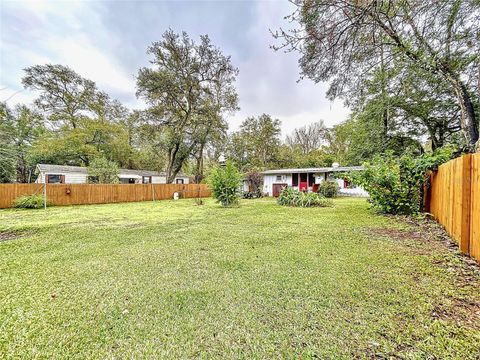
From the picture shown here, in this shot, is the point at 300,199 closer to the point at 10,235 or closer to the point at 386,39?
the point at 386,39

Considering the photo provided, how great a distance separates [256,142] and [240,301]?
24.9 meters

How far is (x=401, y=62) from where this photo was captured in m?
7.42

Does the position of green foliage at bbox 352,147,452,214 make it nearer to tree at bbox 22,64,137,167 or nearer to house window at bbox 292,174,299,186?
house window at bbox 292,174,299,186

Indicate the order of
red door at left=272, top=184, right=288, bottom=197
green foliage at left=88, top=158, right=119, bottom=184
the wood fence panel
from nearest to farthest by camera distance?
the wood fence panel, green foliage at left=88, top=158, right=119, bottom=184, red door at left=272, top=184, right=288, bottom=197

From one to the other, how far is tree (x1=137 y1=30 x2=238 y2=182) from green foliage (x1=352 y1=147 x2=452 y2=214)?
49.7 ft

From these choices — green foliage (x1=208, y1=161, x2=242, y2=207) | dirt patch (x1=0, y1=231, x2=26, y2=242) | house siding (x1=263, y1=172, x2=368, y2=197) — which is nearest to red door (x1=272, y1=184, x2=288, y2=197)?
house siding (x1=263, y1=172, x2=368, y2=197)

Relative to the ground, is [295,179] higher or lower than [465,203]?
higher

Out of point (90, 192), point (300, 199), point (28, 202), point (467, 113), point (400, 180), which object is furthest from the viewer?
point (90, 192)

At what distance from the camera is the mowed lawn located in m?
1.53

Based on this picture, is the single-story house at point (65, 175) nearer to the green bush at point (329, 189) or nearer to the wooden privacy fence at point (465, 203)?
the green bush at point (329, 189)

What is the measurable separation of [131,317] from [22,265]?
266 cm

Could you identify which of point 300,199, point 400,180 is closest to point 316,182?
point 300,199

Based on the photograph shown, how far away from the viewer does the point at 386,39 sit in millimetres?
6633

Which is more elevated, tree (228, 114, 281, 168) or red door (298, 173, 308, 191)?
tree (228, 114, 281, 168)
